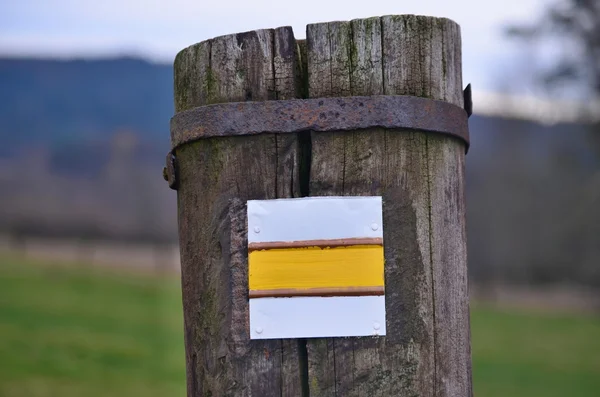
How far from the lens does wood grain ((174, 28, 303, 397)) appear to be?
1685 millimetres

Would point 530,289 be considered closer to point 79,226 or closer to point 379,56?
point 79,226

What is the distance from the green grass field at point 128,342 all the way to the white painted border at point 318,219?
980cm

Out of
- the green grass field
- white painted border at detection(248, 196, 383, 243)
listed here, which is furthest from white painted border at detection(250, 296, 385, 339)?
the green grass field

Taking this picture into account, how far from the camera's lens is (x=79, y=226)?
3472 centimetres

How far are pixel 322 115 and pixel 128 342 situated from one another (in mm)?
14681

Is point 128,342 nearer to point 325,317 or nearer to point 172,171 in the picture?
point 172,171

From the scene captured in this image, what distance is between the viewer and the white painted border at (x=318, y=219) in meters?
1.66

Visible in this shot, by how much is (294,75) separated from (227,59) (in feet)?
0.51

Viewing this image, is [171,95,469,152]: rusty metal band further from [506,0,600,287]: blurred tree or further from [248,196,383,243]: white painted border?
[506,0,600,287]: blurred tree

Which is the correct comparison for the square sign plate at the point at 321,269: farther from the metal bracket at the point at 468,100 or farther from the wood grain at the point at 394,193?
the metal bracket at the point at 468,100

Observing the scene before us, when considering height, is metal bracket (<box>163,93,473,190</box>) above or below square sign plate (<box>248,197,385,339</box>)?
above

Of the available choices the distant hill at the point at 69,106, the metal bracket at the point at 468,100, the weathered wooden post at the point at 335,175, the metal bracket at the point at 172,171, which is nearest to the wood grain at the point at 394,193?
the weathered wooden post at the point at 335,175

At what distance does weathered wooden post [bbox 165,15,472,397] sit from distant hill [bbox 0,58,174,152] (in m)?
37.9

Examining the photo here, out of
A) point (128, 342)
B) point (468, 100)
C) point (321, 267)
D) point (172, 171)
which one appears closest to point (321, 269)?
point (321, 267)
